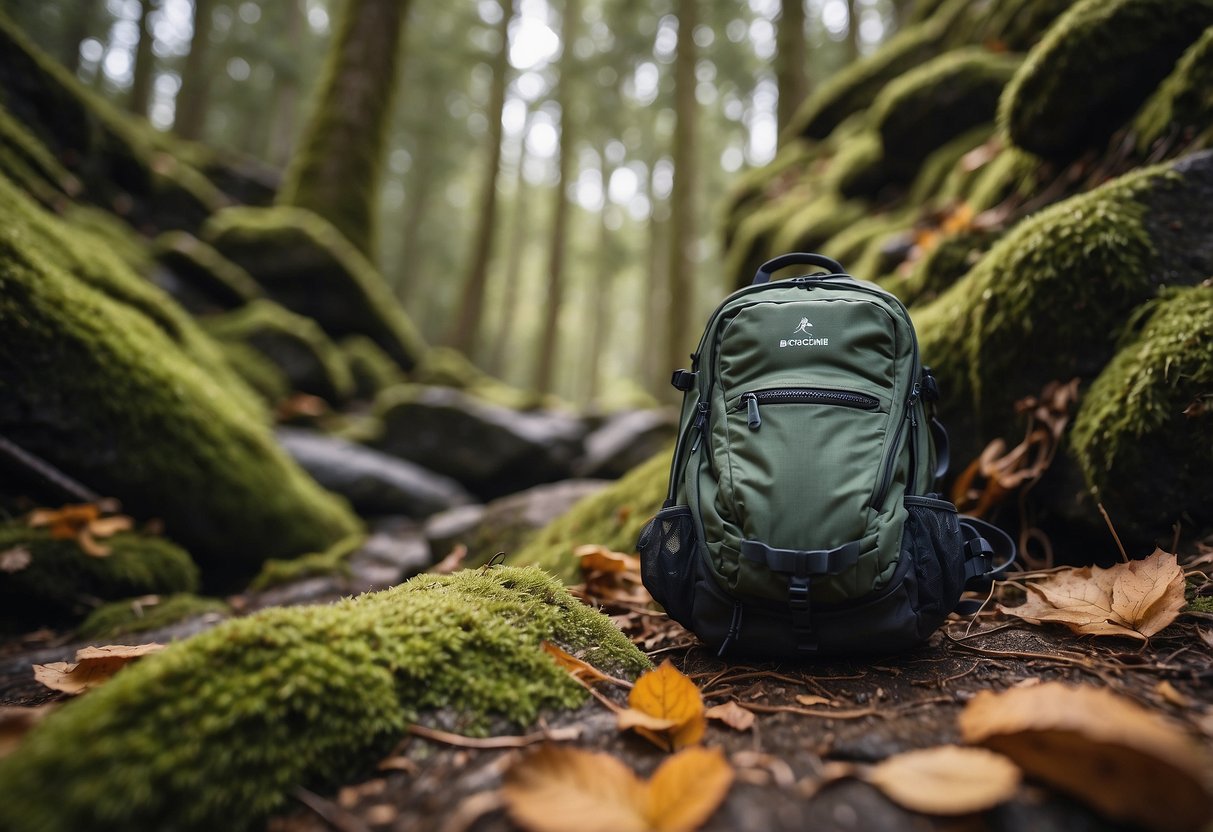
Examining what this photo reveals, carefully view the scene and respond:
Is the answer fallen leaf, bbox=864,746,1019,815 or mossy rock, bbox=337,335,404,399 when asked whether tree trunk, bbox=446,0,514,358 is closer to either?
mossy rock, bbox=337,335,404,399

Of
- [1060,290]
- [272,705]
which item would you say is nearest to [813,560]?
[272,705]

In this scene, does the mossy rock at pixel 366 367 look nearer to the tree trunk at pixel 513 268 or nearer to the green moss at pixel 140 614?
the green moss at pixel 140 614

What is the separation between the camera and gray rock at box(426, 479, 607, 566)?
4348 millimetres

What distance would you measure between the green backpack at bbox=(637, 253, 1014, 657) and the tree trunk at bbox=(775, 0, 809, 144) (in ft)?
30.7

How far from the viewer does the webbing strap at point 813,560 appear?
1711mm

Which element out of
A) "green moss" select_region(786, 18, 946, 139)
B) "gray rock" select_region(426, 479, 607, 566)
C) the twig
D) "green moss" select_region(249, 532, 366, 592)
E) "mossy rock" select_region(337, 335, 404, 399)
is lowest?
"green moss" select_region(249, 532, 366, 592)

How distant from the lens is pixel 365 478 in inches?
240

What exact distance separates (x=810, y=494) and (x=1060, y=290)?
1630 millimetres

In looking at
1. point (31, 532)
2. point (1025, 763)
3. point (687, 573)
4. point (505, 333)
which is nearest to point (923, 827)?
point (1025, 763)

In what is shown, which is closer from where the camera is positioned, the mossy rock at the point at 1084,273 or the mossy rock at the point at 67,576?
the mossy rock at the point at 1084,273

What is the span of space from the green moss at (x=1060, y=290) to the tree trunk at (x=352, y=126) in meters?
9.80

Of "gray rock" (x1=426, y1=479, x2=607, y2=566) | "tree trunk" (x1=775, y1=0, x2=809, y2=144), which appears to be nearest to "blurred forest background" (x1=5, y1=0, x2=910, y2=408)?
"tree trunk" (x1=775, y1=0, x2=809, y2=144)

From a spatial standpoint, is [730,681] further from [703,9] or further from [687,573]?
[703,9]

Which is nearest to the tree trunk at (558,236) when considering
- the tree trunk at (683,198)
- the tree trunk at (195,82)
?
the tree trunk at (683,198)
